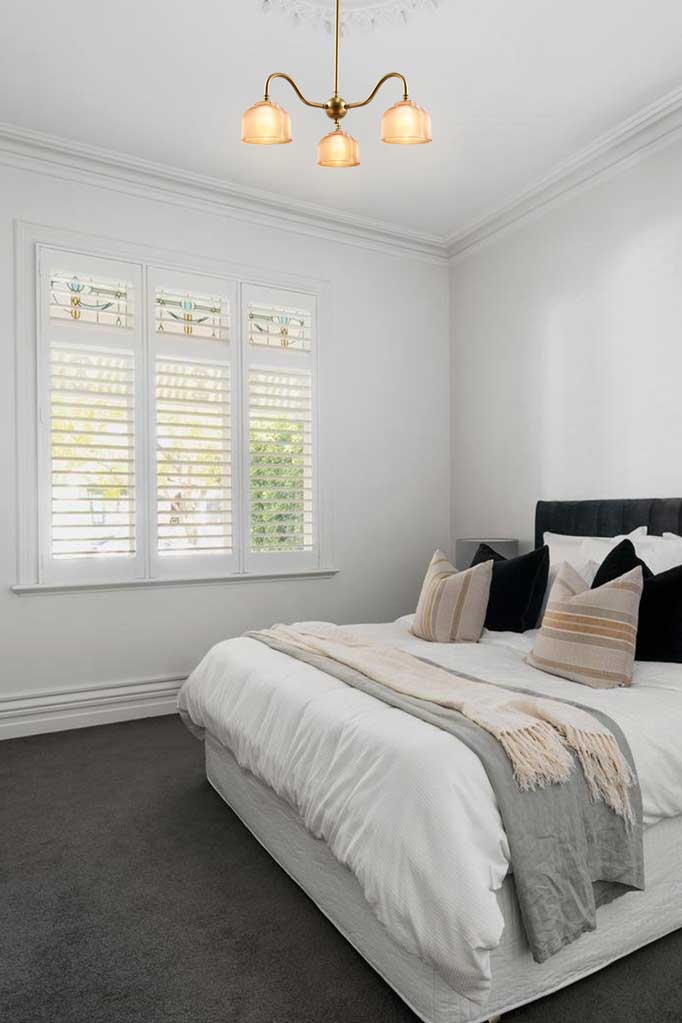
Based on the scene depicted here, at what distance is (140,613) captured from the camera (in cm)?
398

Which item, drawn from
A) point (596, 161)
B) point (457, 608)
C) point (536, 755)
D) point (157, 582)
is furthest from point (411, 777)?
point (596, 161)

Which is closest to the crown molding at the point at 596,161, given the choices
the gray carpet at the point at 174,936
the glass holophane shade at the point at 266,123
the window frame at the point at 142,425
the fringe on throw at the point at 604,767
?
the window frame at the point at 142,425

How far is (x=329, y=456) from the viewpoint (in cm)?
454

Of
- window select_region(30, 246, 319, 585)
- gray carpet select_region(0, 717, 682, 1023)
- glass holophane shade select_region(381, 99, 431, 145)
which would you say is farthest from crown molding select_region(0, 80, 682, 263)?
gray carpet select_region(0, 717, 682, 1023)

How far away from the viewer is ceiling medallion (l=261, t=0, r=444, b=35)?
266cm

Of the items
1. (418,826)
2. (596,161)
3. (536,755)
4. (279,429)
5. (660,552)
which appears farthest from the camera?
(279,429)

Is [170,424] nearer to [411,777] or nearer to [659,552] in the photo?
[659,552]

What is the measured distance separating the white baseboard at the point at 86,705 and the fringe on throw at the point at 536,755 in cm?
275

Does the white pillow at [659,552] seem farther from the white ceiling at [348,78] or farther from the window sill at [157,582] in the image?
the white ceiling at [348,78]

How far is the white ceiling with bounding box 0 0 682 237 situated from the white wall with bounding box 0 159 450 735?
1.25ft

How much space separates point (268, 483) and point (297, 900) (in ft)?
8.47

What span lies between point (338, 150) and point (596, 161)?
2.04 meters

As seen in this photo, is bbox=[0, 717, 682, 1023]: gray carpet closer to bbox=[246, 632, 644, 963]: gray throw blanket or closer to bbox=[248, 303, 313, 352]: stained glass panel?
bbox=[246, 632, 644, 963]: gray throw blanket

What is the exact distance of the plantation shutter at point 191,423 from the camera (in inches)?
158
